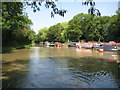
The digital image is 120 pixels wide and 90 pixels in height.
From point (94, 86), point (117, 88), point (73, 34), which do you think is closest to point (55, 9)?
point (94, 86)

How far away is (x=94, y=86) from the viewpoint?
674cm

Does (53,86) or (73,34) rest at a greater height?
(73,34)

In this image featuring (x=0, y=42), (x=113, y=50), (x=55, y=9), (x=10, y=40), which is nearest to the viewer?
(x=55, y=9)

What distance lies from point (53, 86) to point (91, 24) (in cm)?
6062

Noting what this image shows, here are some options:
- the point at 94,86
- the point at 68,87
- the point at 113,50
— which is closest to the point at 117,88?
the point at 94,86

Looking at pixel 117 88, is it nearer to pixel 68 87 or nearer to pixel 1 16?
pixel 68 87

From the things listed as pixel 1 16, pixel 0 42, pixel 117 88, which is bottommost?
pixel 117 88

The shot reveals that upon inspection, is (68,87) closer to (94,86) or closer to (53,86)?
(53,86)

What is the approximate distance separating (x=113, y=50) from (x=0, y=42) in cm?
2430

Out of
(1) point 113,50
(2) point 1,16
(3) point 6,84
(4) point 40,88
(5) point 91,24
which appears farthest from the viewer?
(5) point 91,24

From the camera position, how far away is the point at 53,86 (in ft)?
21.8

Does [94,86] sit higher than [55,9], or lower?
lower

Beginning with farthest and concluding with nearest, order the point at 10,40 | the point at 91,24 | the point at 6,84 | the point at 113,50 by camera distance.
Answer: the point at 91,24
the point at 10,40
the point at 113,50
the point at 6,84

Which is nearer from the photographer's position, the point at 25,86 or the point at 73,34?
the point at 25,86
